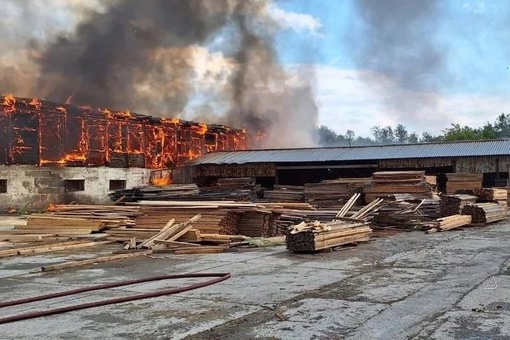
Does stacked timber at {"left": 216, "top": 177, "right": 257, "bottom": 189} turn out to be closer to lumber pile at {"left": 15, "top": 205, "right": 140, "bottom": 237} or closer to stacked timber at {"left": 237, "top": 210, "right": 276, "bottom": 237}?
lumber pile at {"left": 15, "top": 205, "right": 140, "bottom": 237}

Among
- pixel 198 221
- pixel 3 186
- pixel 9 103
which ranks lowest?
pixel 198 221

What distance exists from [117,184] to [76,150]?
325 cm

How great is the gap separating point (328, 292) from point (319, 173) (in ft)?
76.3

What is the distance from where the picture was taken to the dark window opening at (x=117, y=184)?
2956 centimetres

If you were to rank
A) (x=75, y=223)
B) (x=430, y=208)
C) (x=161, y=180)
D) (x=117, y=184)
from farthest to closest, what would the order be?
(x=161, y=180) < (x=117, y=184) < (x=430, y=208) < (x=75, y=223)

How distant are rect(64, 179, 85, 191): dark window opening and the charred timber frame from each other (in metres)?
0.90

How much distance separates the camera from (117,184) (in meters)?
30.0

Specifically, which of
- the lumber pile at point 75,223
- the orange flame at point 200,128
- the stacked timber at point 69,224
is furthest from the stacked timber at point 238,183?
the stacked timber at point 69,224

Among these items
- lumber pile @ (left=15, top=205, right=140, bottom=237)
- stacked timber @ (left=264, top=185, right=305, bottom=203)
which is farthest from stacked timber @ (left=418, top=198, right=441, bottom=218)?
lumber pile @ (left=15, top=205, right=140, bottom=237)

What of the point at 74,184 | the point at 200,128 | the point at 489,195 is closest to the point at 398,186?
the point at 489,195

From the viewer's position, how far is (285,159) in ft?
96.7

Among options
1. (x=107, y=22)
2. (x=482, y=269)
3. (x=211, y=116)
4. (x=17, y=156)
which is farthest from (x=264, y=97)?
Result: (x=482, y=269)

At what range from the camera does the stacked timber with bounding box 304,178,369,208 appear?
2020cm

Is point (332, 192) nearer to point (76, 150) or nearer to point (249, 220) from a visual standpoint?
point (249, 220)
